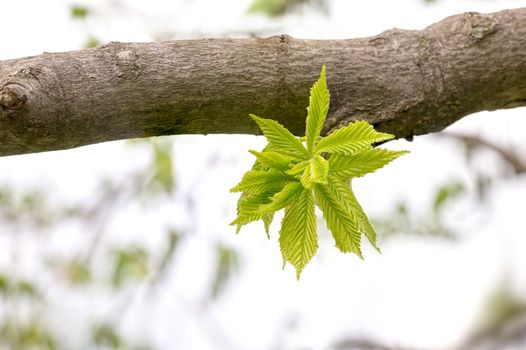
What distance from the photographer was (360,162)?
18.5 inches

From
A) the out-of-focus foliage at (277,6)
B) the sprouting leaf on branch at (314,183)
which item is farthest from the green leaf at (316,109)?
the out-of-focus foliage at (277,6)

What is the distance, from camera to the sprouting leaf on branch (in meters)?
0.46

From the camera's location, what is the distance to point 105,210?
142cm

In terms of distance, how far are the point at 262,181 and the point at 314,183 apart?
35mm

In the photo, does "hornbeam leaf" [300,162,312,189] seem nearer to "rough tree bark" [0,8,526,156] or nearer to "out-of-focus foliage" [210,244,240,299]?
"rough tree bark" [0,8,526,156]

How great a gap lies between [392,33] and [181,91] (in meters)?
0.19

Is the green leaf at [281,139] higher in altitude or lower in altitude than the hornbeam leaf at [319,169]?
higher

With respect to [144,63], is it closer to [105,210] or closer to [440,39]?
[440,39]

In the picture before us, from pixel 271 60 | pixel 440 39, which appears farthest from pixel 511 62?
pixel 271 60

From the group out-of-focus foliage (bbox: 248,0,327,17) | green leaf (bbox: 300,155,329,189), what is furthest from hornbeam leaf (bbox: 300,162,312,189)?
out-of-focus foliage (bbox: 248,0,327,17)

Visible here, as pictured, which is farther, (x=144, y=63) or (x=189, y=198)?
(x=189, y=198)

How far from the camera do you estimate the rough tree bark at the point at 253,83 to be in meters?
0.52

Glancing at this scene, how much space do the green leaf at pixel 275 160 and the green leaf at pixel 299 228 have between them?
20mm

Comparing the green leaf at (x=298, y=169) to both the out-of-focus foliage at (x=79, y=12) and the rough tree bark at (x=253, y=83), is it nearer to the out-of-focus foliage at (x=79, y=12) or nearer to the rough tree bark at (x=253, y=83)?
the rough tree bark at (x=253, y=83)
